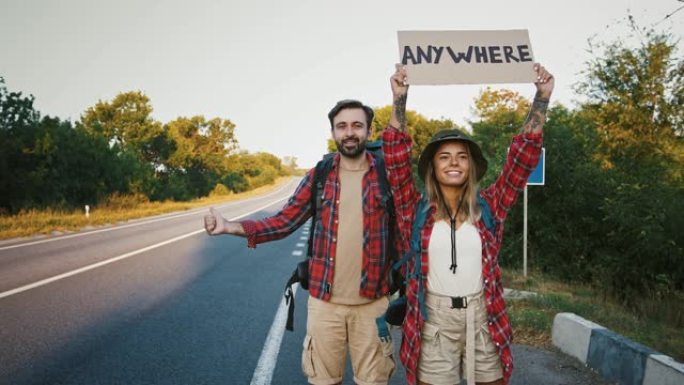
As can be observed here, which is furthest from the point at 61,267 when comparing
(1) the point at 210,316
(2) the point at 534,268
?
(2) the point at 534,268

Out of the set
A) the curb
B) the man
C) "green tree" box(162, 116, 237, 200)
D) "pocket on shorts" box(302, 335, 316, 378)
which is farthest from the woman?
"green tree" box(162, 116, 237, 200)

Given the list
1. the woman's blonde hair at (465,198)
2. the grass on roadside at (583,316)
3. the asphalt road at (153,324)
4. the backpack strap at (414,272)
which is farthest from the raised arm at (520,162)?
the grass on roadside at (583,316)

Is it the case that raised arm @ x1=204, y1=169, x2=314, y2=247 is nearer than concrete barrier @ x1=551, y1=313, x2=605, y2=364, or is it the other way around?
Answer: raised arm @ x1=204, y1=169, x2=314, y2=247

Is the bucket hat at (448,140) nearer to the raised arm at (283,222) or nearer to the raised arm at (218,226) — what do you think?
the raised arm at (283,222)

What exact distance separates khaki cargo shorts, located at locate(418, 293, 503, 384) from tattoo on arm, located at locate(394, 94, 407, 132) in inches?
36.3

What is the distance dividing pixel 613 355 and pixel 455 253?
2435 mm

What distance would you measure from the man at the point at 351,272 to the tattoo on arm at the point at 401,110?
330 millimetres

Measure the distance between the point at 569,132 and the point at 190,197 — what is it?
44.4 metres

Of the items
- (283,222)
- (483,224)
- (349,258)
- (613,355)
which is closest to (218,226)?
(283,222)

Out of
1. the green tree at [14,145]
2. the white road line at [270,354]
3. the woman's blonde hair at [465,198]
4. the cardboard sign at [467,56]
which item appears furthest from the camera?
the green tree at [14,145]

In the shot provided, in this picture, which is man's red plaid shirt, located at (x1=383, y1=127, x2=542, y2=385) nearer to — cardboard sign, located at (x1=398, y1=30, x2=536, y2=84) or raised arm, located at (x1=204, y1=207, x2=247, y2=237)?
cardboard sign, located at (x1=398, y1=30, x2=536, y2=84)

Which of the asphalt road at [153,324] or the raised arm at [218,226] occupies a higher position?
the raised arm at [218,226]

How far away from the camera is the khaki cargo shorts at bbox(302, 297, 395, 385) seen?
114 inches

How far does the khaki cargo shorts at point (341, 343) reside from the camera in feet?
9.48
